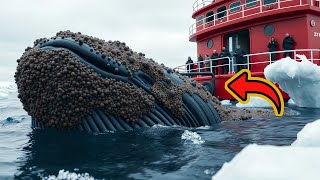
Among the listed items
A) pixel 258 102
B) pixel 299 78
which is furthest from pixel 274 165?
pixel 258 102

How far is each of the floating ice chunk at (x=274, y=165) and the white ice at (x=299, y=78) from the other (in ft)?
34.8

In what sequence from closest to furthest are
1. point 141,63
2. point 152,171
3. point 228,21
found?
point 152,171 < point 141,63 < point 228,21

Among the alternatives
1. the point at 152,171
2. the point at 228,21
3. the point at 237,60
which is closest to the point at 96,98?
the point at 152,171

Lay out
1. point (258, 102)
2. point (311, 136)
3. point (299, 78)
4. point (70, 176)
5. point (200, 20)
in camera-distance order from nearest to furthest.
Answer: point (311, 136) → point (70, 176) → point (299, 78) → point (258, 102) → point (200, 20)

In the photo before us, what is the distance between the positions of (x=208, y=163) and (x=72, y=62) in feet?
7.60

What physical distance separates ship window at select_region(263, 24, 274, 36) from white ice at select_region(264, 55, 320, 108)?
5.19m

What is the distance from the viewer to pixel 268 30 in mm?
18953

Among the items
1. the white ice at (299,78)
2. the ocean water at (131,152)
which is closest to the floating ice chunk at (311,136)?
the ocean water at (131,152)

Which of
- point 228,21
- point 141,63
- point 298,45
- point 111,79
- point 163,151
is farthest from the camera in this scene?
point 228,21

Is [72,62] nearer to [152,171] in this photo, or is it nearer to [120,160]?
[120,160]

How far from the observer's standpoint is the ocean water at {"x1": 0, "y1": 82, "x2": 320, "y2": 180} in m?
3.41

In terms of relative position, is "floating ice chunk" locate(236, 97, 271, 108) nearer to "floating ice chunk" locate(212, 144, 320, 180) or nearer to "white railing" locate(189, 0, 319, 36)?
"white railing" locate(189, 0, 319, 36)

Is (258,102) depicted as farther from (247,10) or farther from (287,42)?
(247,10)

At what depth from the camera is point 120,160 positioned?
3938 mm
